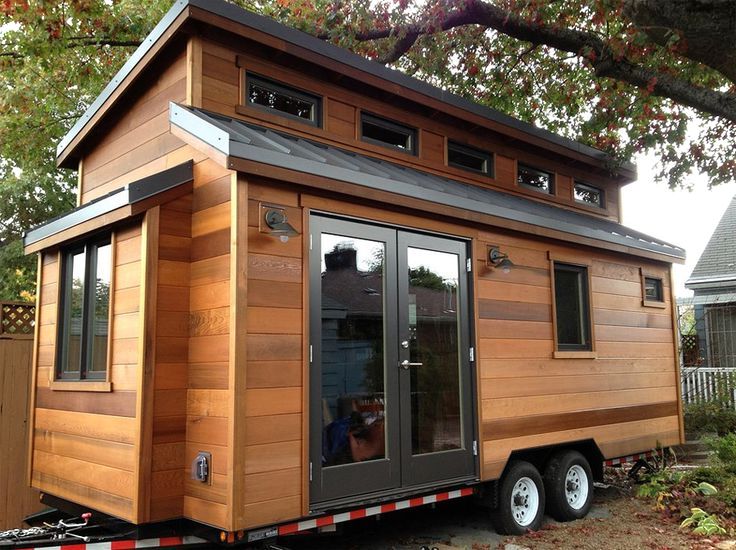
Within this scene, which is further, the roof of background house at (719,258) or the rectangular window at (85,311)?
the roof of background house at (719,258)

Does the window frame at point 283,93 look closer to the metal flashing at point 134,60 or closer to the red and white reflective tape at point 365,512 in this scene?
the metal flashing at point 134,60

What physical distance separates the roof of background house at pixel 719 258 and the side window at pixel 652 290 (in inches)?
333

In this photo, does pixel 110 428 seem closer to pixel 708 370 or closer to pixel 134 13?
pixel 134 13

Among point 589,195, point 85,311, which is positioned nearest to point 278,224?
point 85,311

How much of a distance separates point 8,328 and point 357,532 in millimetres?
4257


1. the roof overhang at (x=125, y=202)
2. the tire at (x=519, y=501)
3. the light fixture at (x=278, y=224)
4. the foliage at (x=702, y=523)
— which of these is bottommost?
the foliage at (x=702, y=523)

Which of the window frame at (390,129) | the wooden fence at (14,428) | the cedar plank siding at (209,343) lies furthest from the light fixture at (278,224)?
the wooden fence at (14,428)

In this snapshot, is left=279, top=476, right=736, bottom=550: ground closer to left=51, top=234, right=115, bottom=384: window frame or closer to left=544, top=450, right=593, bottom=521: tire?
left=544, top=450, right=593, bottom=521: tire

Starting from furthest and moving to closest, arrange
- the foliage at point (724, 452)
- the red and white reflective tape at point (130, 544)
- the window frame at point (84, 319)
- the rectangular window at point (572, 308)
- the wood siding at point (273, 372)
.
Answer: the foliage at point (724, 452) → the rectangular window at point (572, 308) → the window frame at point (84, 319) → the wood siding at point (273, 372) → the red and white reflective tape at point (130, 544)

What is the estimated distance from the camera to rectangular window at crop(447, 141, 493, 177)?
759 centimetres

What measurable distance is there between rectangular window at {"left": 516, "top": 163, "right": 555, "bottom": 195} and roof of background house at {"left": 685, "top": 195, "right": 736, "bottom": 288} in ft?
31.1

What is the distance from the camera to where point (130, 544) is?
429cm

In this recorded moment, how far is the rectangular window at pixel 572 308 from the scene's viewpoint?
7.20 m

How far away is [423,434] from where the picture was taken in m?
5.53
